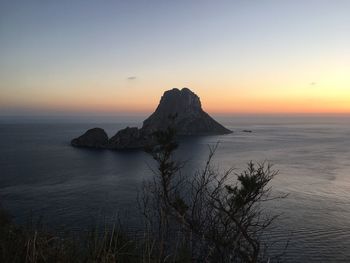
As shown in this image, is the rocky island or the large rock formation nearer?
the large rock formation

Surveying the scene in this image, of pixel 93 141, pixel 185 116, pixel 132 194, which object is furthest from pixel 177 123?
pixel 132 194

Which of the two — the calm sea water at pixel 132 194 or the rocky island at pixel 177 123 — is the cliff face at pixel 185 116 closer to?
the rocky island at pixel 177 123

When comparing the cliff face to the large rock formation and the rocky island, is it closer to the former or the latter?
the rocky island

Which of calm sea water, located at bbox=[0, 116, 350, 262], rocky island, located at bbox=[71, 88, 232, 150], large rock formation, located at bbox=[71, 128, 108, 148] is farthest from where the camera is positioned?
rocky island, located at bbox=[71, 88, 232, 150]

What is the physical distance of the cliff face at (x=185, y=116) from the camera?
143500mm

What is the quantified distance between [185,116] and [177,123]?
18429 mm

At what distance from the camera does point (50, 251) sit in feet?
11.1

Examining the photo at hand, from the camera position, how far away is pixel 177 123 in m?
134

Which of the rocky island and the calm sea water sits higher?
the rocky island

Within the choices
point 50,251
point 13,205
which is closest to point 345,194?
point 13,205

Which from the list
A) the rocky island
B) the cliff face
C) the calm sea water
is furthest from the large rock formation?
the cliff face

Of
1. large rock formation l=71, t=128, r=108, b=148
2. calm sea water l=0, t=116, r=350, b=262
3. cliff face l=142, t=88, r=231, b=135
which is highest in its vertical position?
cliff face l=142, t=88, r=231, b=135

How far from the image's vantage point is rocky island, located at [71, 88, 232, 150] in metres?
89.9

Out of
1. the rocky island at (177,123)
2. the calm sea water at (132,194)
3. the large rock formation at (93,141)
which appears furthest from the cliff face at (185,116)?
the calm sea water at (132,194)
